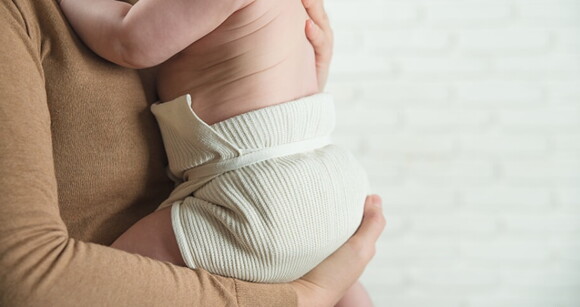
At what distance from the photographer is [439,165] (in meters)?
1.99

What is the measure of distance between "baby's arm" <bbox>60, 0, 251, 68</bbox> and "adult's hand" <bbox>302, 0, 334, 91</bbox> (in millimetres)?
254

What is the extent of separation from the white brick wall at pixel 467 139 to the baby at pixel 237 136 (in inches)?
35.5

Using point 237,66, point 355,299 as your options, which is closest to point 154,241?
point 237,66

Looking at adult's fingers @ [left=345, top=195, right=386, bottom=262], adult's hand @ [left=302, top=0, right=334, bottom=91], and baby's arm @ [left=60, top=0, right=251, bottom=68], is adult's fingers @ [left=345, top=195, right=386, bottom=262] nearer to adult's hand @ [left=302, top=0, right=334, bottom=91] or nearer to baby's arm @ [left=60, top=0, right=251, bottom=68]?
adult's hand @ [left=302, top=0, right=334, bottom=91]

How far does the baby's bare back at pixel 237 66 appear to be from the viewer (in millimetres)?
998

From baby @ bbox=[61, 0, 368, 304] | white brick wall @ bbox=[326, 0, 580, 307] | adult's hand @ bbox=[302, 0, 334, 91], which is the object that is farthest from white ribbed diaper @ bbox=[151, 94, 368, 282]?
white brick wall @ bbox=[326, 0, 580, 307]

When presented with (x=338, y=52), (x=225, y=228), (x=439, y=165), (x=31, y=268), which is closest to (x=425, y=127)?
(x=439, y=165)

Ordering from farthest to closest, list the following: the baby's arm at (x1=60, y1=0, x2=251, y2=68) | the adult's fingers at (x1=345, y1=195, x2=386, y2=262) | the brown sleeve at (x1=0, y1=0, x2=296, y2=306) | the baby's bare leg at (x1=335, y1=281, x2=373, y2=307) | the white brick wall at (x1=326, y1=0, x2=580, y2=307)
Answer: the white brick wall at (x1=326, y1=0, x2=580, y2=307) < the baby's bare leg at (x1=335, y1=281, x2=373, y2=307) < the adult's fingers at (x1=345, y1=195, x2=386, y2=262) < the baby's arm at (x1=60, y1=0, x2=251, y2=68) < the brown sleeve at (x1=0, y1=0, x2=296, y2=306)

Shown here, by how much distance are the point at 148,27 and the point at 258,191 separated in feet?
0.96

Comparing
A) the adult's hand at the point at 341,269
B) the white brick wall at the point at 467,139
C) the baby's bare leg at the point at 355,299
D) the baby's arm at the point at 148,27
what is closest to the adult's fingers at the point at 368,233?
the adult's hand at the point at 341,269

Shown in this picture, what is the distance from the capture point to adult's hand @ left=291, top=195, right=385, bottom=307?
3.30ft

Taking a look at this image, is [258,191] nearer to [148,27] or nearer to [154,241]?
[154,241]

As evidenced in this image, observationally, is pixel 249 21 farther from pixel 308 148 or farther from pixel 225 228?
pixel 225 228

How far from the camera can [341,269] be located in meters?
1.07
